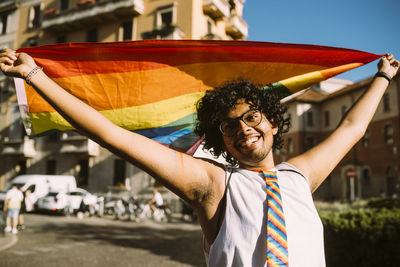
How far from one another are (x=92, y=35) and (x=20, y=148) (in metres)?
11.1

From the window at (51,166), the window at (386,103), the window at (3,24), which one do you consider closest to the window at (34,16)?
the window at (3,24)

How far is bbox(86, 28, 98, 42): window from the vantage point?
24753 mm

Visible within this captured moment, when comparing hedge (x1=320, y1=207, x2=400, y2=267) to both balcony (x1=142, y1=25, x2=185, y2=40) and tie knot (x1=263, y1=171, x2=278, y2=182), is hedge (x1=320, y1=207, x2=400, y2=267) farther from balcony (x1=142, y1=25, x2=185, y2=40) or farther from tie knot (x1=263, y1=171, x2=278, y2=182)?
balcony (x1=142, y1=25, x2=185, y2=40)

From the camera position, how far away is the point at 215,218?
1.46 m

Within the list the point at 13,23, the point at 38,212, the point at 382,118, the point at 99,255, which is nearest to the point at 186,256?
the point at 99,255

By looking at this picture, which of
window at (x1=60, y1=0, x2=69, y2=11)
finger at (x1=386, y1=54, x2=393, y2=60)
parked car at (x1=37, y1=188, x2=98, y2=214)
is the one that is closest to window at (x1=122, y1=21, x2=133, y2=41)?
window at (x1=60, y1=0, x2=69, y2=11)

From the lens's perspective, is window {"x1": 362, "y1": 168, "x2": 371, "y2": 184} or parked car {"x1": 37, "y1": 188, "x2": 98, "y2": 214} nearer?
parked car {"x1": 37, "y1": 188, "x2": 98, "y2": 214}

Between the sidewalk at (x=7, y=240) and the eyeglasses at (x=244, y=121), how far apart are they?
9.34m

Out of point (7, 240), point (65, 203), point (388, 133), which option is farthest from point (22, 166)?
point (388, 133)

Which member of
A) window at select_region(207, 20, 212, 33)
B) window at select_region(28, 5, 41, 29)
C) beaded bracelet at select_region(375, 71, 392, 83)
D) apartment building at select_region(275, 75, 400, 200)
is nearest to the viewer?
beaded bracelet at select_region(375, 71, 392, 83)

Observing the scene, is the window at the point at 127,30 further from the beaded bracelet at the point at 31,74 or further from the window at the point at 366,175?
the window at the point at 366,175

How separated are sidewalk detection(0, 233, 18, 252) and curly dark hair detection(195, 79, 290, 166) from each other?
29.7 ft

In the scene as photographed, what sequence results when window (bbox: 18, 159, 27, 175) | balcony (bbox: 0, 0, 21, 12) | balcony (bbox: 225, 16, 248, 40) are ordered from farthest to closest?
balcony (bbox: 0, 0, 21, 12)
window (bbox: 18, 159, 27, 175)
balcony (bbox: 225, 16, 248, 40)

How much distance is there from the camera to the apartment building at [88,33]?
21.5m
